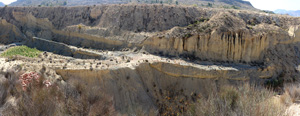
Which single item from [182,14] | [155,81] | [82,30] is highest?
[182,14]

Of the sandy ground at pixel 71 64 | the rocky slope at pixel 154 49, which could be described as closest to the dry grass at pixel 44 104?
the rocky slope at pixel 154 49

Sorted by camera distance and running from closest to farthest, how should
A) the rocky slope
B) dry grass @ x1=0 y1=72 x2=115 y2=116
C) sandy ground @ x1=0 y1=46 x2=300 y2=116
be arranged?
dry grass @ x1=0 y1=72 x2=115 y2=116
sandy ground @ x1=0 y1=46 x2=300 y2=116
the rocky slope

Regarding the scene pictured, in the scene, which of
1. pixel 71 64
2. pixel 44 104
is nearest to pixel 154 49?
pixel 71 64

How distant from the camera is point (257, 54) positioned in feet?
76.7

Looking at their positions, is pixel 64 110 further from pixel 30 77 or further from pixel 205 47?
pixel 205 47

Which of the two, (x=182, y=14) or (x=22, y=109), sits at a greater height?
(x=182, y=14)

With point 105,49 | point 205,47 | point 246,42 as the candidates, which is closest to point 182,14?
point 205,47

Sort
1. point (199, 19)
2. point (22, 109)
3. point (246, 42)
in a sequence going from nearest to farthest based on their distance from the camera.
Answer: point (22, 109) → point (246, 42) → point (199, 19)

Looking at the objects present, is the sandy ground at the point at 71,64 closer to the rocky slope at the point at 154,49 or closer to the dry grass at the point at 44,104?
the rocky slope at the point at 154,49

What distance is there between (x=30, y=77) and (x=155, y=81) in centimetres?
1088

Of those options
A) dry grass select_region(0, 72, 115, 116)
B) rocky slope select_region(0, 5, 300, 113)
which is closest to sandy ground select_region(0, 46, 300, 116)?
rocky slope select_region(0, 5, 300, 113)

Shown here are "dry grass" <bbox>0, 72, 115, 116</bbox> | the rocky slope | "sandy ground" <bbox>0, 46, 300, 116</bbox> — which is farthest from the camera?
the rocky slope

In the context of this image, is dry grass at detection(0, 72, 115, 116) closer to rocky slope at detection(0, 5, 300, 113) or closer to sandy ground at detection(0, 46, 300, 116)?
rocky slope at detection(0, 5, 300, 113)

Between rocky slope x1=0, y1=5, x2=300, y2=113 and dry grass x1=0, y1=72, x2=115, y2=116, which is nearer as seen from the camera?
dry grass x1=0, y1=72, x2=115, y2=116
